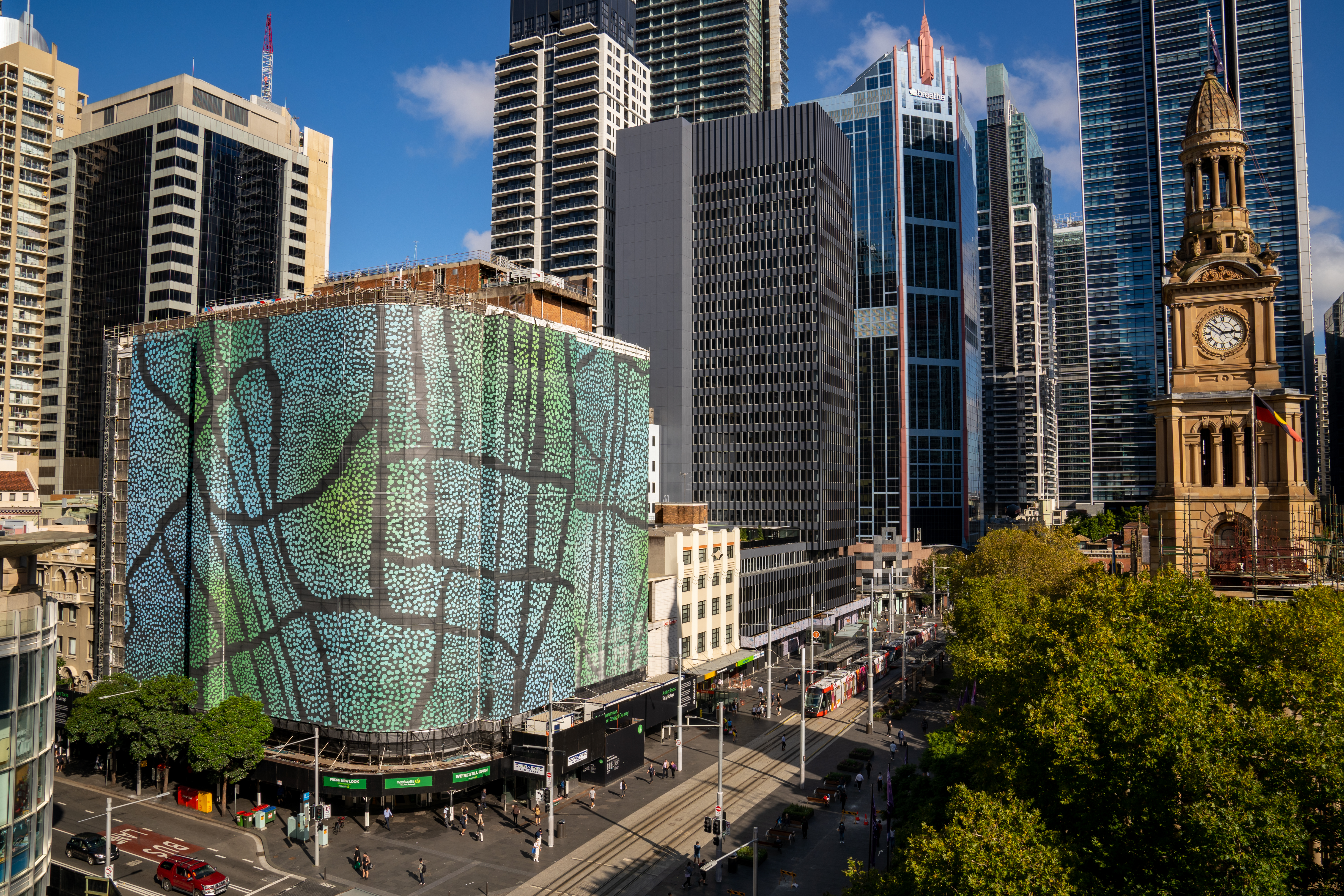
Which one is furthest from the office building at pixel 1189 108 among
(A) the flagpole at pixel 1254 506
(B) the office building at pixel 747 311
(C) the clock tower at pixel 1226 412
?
(A) the flagpole at pixel 1254 506

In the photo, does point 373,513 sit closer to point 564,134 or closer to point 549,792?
point 549,792

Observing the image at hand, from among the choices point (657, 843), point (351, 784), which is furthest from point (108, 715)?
point (657, 843)

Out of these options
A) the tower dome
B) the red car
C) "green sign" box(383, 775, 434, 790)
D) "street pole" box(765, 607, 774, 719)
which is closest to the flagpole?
the tower dome

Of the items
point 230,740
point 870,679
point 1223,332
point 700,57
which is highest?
point 700,57

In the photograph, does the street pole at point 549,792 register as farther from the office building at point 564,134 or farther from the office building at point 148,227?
the office building at point 564,134

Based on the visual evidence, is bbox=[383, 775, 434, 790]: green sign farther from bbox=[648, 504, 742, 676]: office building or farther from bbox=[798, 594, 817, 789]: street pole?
bbox=[648, 504, 742, 676]: office building

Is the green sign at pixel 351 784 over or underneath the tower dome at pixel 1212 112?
underneath

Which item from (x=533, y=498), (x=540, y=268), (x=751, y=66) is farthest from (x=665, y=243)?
(x=533, y=498)
